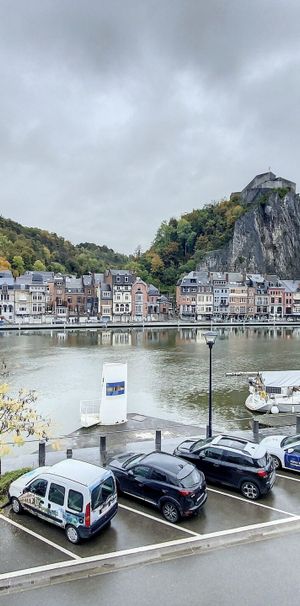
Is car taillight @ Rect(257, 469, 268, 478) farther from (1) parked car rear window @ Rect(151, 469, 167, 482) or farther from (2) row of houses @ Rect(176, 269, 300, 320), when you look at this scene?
(2) row of houses @ Rect(176, 269, 300, 320)

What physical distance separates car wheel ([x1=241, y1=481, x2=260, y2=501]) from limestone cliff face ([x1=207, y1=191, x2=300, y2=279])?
397ft

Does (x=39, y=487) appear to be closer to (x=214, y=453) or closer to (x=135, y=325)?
(x=214, y=453)

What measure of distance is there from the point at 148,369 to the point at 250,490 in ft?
A: 94.2

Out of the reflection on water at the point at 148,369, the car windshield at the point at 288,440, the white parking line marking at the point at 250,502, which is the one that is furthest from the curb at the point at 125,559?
the reflection on water at the point at 148,369

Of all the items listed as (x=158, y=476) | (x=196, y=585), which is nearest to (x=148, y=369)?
(x=158, y=476)

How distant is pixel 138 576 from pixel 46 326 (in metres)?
81.3

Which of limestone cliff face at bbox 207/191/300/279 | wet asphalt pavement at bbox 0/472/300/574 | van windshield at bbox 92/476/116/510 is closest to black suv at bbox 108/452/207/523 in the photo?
wet asphalt pavement at bbox 0/472/300/574

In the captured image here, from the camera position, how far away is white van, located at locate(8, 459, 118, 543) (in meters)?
8.23

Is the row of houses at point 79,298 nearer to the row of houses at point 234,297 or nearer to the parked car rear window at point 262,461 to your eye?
the row of houses at point 234,297

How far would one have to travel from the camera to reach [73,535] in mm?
8328

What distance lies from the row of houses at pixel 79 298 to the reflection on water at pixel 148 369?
33.6 metres

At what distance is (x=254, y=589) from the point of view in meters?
6.92

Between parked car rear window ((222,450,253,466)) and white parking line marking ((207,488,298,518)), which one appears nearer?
white parking line marking ((207,488,298,518))

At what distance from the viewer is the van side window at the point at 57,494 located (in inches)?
337
